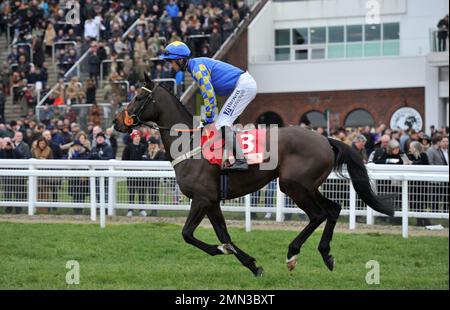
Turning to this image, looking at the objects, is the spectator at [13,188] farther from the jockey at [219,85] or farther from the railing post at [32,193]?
the jockey at [219,85]

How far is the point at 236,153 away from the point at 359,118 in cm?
2110

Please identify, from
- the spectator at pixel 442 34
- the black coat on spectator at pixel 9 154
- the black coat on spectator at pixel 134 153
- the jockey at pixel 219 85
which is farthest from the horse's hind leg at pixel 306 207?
the spectator at pixel 442 34

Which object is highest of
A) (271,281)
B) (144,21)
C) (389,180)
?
(144,21)

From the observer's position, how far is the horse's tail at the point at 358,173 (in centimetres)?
870

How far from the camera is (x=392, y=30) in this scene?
28.8 meters

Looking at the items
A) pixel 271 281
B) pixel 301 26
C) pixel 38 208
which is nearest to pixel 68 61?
pixel 301 26

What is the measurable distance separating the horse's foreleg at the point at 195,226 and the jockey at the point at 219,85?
17.2 inches

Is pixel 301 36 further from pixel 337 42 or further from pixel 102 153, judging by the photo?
pixel 102 153

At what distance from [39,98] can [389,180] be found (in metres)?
14.0

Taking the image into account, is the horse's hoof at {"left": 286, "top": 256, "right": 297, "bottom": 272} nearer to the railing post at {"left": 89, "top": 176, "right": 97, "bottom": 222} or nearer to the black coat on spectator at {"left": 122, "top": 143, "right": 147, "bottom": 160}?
the railing post at {"left": 89, "top": 176, "right": 97, "bottom": 222}

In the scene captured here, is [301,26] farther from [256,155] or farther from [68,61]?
[256,155]

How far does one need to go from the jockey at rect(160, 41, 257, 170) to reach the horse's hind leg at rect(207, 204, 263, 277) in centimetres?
50

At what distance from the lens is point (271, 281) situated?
26.0 feet

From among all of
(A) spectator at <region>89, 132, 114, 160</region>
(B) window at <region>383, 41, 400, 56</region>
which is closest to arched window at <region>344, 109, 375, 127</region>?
(B) window at <region>383, 41, 400, 56</region>
